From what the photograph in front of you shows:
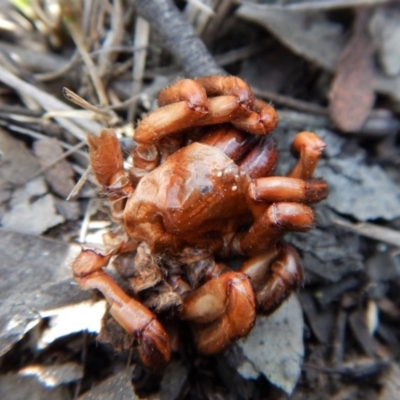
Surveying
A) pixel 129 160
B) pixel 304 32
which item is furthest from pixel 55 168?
pixel 304 32

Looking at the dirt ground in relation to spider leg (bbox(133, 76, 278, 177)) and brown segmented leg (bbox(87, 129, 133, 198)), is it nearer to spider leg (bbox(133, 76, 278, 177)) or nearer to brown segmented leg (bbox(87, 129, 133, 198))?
brown segmented leg (bbox(87, 129, 133, 198))

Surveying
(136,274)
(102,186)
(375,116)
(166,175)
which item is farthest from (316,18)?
(136,274)

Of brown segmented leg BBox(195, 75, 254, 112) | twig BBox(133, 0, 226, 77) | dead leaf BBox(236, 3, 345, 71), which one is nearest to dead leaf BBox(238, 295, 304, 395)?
brown segmented leg BBox(195, 75, 254, 112)

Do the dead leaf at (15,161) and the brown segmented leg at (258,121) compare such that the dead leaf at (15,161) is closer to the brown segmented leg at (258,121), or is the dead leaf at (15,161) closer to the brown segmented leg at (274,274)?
the brown segmented leg at (258,121)

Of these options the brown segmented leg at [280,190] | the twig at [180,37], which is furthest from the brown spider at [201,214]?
the twig at [180,37]

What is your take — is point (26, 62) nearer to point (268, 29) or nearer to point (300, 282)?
point (268, 29)

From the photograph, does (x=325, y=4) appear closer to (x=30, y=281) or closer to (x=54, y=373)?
(x=30, y=281)
